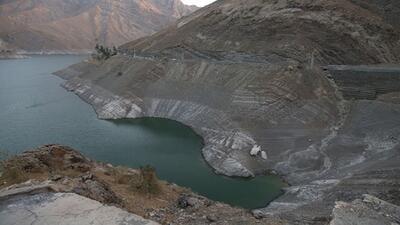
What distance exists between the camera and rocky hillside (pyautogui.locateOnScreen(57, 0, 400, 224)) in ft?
112

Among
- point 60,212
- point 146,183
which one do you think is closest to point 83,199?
point 60,212

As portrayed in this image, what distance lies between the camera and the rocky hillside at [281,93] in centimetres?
3400

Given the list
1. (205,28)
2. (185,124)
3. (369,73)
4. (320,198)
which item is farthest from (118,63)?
(320,198)

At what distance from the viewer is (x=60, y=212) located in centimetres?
1375

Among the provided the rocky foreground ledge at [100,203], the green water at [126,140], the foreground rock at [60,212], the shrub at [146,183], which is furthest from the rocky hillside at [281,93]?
the foreground rock at [60,212]

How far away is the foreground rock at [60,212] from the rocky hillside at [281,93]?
37.2 ft

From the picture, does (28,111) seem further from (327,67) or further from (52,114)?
(327,67)

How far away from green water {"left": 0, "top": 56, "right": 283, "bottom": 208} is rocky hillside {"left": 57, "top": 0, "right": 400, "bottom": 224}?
5.34 feet

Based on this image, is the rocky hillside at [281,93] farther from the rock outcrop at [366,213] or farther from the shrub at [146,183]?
the shrub at [146,183]

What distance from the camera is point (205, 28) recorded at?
2808 inches

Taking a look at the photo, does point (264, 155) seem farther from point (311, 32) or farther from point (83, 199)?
point (311, 32)

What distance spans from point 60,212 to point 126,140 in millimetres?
34370

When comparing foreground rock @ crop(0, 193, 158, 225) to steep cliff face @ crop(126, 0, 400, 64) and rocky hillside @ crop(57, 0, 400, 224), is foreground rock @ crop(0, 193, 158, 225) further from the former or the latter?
steep cliff face @ crop(126, 0, 400, 64)

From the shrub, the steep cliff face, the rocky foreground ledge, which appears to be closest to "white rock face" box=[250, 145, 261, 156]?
the rocky foreground ledge
